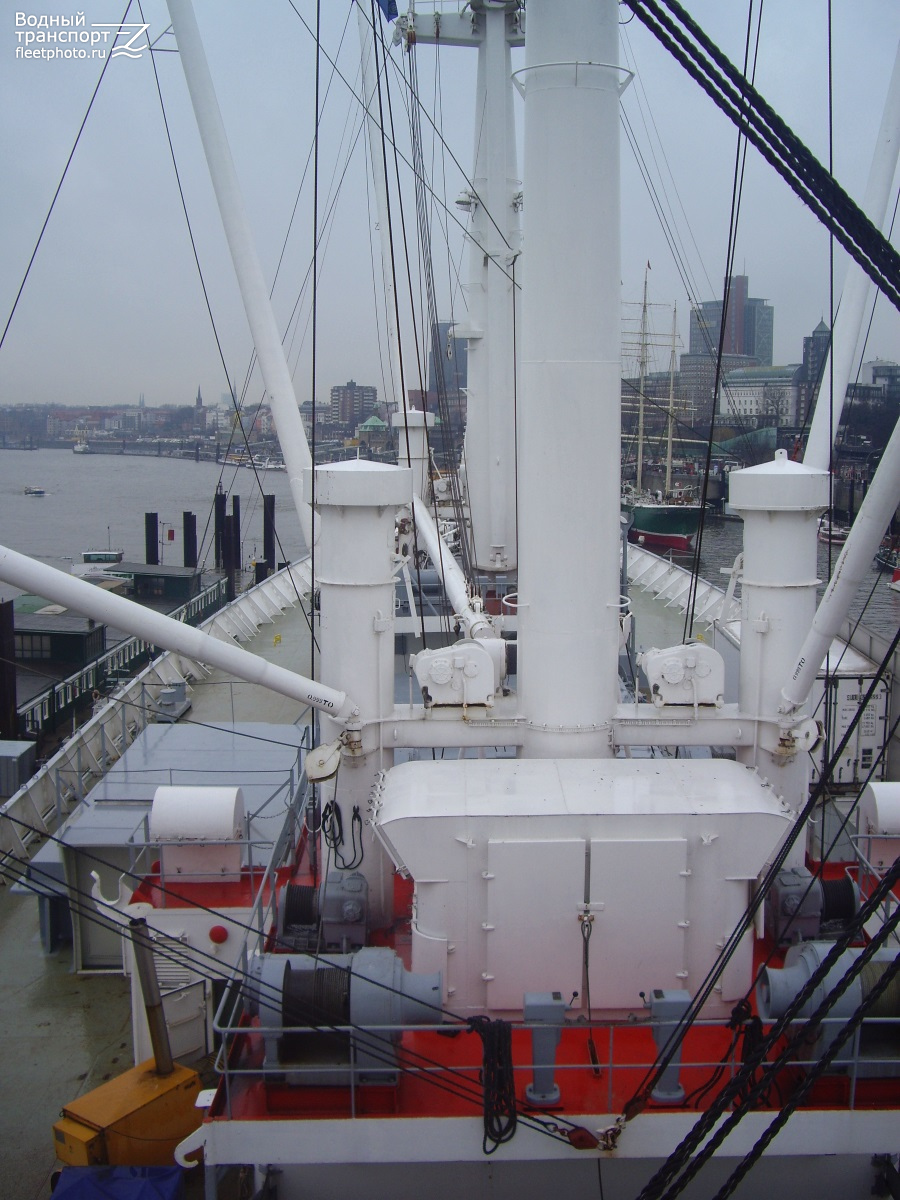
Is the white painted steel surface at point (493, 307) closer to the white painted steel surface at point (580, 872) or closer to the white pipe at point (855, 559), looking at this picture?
the white pipe at point (855, 559)

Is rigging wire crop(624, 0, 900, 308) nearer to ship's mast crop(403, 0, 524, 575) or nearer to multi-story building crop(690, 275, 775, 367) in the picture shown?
ship's mast crop(403, 0, 524, 575)

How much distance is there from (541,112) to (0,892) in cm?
1109

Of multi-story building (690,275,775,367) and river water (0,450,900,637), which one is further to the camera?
multi-story building (690,275,775,367)

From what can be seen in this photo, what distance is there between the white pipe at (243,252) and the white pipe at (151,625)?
1464 millimetres

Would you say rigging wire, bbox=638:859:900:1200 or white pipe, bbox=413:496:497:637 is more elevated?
white pipe, bbox=413:496:497:637

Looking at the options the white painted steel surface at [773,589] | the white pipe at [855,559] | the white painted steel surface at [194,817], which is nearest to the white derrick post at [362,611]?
the white painted steel surface at [194,817]

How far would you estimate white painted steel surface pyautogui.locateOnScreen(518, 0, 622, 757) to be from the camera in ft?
24.7

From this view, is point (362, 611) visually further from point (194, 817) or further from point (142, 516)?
point (142, 516)

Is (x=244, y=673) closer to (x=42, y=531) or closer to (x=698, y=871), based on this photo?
(x=698, y=871)

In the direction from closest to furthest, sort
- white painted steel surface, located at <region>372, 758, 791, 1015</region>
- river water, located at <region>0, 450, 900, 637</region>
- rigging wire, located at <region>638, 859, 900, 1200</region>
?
rigging wire, located at <region>638, 859, 900, 1200</region>
white painted steel surface, located at <region>372, 758, 791, 1015</region>
river water, located at <region>0, 450, 900, 637</region>

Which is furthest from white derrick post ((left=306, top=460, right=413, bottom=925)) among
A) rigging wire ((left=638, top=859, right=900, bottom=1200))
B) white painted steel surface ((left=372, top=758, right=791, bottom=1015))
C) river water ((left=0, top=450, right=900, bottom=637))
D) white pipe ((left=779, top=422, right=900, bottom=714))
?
river water ((left=0, top=450, right=900, bottom=637))

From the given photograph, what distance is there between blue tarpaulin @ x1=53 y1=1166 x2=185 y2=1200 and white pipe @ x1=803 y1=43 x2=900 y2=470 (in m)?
7.65

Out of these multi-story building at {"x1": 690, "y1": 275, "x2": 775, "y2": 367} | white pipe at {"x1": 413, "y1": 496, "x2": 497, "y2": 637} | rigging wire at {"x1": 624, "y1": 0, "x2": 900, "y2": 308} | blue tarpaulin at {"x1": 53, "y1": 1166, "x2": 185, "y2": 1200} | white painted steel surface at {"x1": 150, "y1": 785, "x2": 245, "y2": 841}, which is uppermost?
multi-story building at {"x1": 690, "y1": 275, "x2": 775, "y2": 367}

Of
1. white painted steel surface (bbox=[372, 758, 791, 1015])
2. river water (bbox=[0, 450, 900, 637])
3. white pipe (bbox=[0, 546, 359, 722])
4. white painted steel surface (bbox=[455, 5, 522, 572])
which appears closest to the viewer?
white pipe (bbox=[0, 546, 359, 722])
